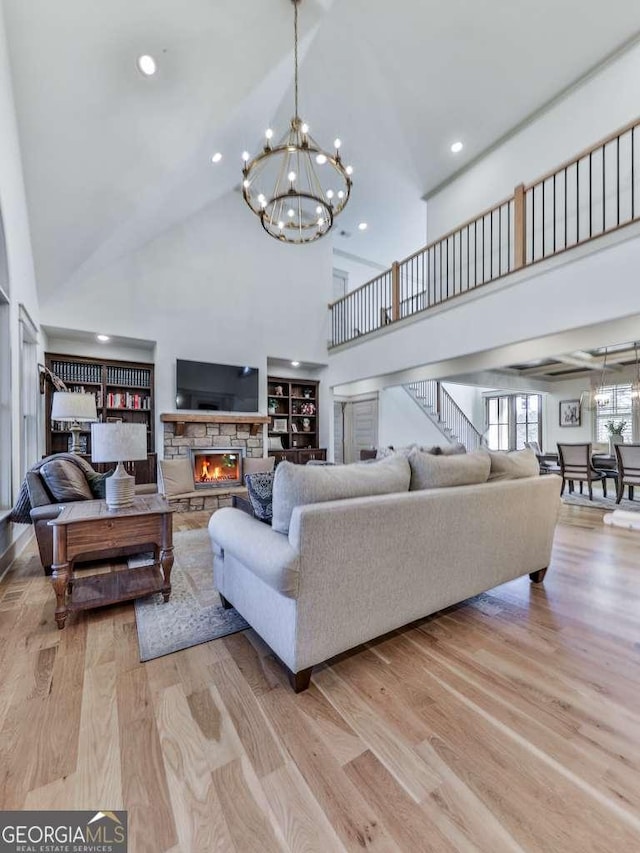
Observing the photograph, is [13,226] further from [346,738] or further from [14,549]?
[346,738]

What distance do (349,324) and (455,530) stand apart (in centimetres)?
590

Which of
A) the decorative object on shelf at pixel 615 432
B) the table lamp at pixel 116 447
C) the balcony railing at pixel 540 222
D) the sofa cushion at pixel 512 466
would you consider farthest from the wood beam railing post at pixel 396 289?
the decorative object on shelf at pixel 615 432

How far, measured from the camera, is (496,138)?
18.3 ft

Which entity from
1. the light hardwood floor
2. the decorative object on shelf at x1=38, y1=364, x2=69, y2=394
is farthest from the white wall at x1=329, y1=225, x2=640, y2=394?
the decorative object on shelf at x1=38, y1=364, x2=69, y2=394

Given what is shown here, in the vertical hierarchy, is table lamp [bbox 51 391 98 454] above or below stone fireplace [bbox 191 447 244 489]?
above

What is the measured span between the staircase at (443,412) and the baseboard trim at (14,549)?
6.65 meters

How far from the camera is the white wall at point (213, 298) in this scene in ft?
17.3

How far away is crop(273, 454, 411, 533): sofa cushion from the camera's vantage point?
5.31 feet

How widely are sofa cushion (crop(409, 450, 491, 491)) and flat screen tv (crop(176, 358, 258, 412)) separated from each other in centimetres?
456

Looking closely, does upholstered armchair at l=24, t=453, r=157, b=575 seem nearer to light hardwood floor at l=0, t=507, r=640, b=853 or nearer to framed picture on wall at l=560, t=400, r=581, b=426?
light hardwood floor at l=0, t=507, r=640, b=853

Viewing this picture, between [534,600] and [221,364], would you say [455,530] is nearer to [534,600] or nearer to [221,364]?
A: [534,600]

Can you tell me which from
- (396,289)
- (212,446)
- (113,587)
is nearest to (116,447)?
(113,587)

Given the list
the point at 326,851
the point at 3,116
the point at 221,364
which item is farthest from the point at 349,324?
the point at 326,851

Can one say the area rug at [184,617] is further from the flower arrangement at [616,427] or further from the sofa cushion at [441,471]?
the flower arrangement at [616,427]
